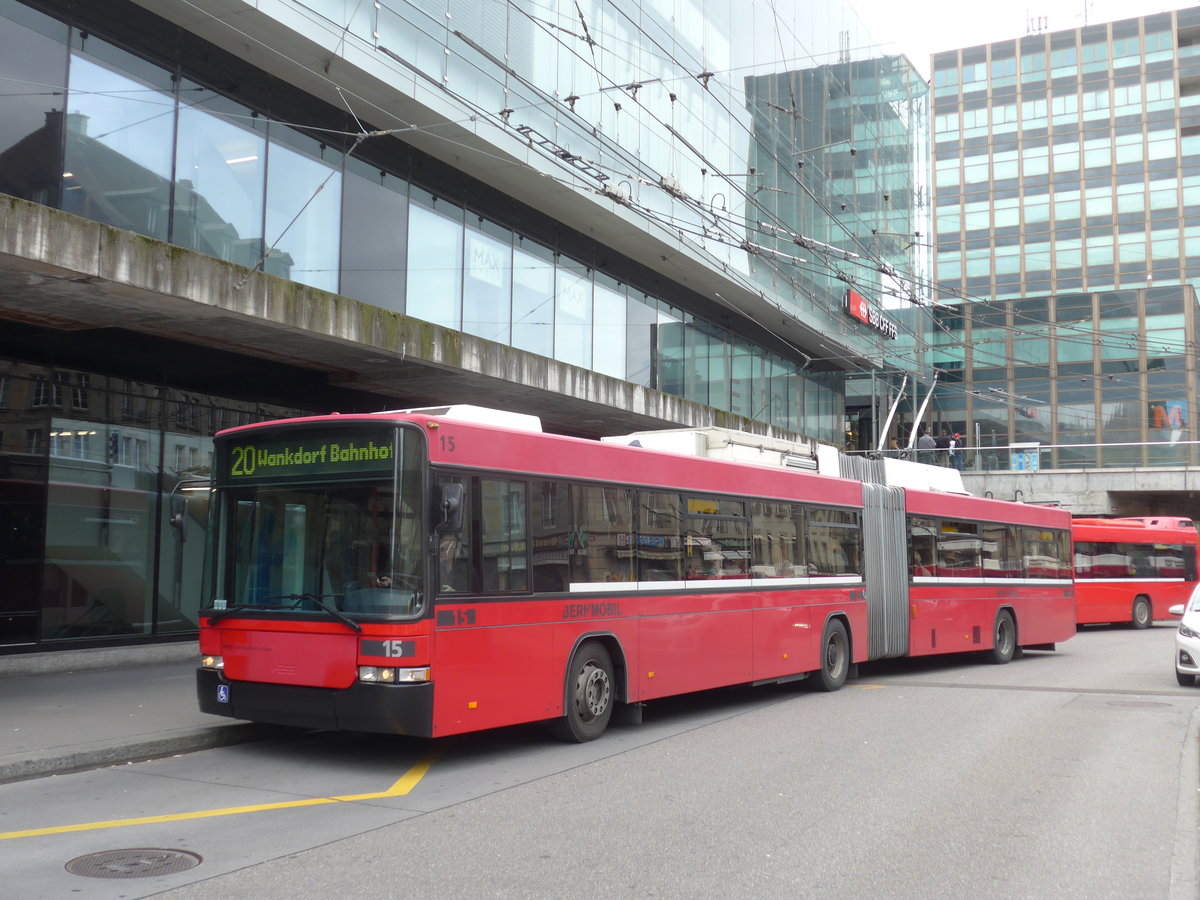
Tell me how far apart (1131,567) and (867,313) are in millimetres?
11658

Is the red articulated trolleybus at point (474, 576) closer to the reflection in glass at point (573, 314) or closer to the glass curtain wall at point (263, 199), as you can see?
the glass curtain wall at point (263, 199)

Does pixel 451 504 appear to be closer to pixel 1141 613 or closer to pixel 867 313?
pixel 1141 613

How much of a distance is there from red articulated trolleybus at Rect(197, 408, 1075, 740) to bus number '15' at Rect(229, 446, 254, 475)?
2cm

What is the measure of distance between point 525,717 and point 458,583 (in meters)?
1.42

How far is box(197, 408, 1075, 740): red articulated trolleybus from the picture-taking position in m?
8.47

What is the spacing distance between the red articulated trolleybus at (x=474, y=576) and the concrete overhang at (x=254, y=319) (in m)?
3.03

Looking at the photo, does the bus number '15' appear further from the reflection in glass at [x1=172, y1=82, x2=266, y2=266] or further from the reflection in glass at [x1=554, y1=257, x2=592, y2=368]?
the reflection in glass at [x1=554, y1=257, x2=592, y2=368]

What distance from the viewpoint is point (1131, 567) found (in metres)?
29.7

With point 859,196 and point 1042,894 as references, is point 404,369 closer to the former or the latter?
point 1042,894

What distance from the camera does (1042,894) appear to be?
5.59 m

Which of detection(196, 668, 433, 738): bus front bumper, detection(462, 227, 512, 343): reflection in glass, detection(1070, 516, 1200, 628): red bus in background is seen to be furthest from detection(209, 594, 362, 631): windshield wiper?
detection(1070, 516, 1200, 628): red bus in background

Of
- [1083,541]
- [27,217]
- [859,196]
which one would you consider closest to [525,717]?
[27,217]

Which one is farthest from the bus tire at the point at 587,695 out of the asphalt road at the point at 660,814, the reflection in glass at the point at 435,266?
the reflection in glass at the point at 435,266

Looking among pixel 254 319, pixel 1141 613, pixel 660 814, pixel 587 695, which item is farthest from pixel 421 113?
pixel 1141 613
